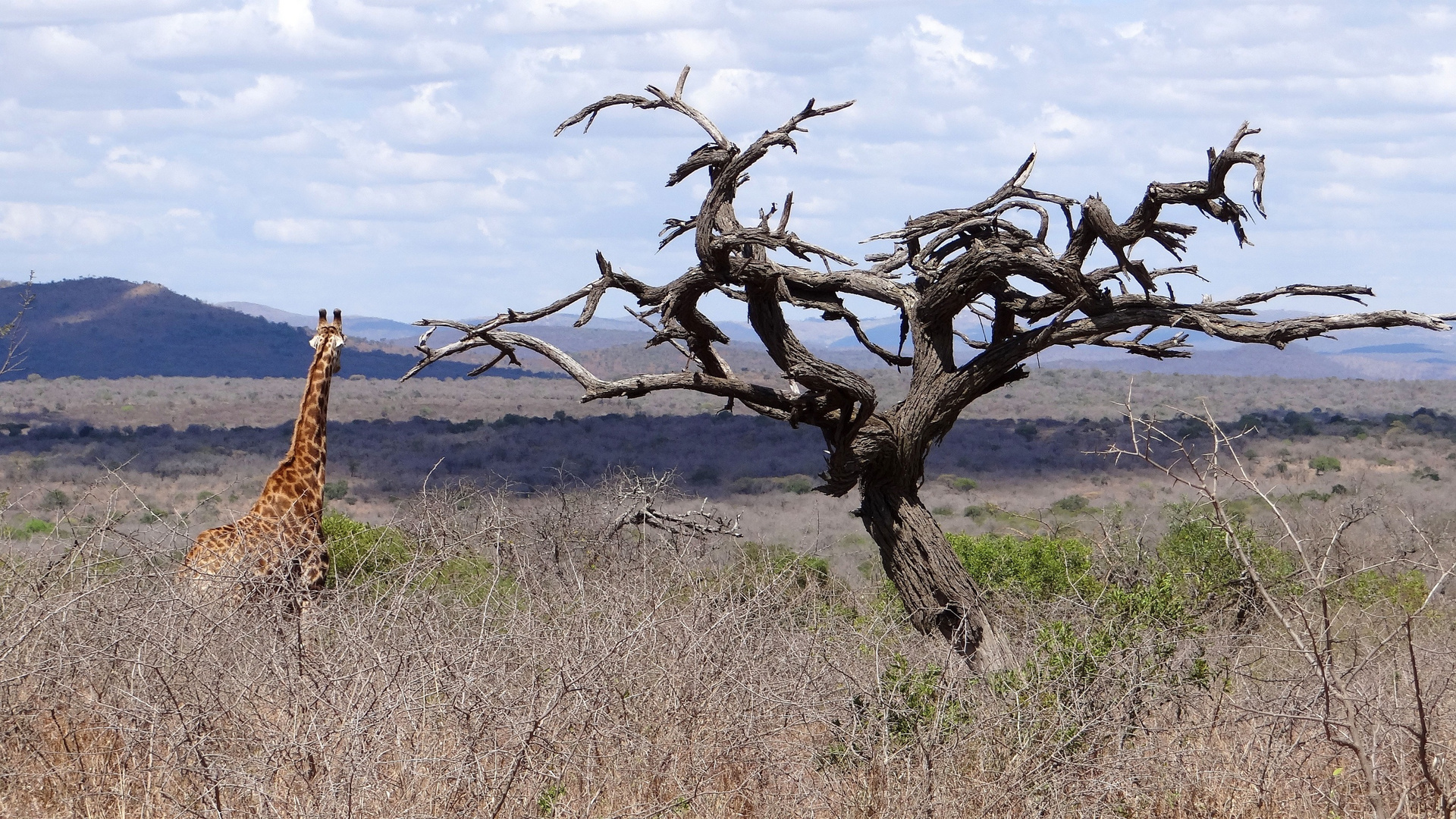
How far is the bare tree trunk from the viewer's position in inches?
276

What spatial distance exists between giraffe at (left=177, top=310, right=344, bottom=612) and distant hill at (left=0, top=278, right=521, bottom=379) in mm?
69992

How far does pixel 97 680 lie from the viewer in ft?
17.3

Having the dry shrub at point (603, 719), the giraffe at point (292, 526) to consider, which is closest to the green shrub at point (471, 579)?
the giraffe at point (292, 526)

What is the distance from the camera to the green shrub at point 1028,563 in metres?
10.6

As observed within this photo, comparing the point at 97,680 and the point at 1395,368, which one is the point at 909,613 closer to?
the point at 97,680

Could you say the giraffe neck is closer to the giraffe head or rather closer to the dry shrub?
the giraffe head

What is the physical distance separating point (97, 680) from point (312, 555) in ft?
5.90

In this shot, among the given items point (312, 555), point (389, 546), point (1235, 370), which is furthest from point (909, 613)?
point (1235, 370)

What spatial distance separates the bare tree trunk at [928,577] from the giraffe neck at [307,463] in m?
3.15

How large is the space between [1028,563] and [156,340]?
84.2 meters

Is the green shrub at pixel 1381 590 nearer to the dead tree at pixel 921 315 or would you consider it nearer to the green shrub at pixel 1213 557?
the green shrub at pixel 1213 557

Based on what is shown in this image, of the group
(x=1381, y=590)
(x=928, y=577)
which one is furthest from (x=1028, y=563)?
(x=928, y=577)

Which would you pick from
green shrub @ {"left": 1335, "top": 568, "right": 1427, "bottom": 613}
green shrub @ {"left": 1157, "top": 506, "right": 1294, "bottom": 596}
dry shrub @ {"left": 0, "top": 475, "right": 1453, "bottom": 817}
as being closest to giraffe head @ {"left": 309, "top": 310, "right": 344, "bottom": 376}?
dry shrub @ {"left": 0, "top": 475, "right": 1453, "bottom": 817}

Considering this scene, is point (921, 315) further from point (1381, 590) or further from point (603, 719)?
point (1381, 590)
